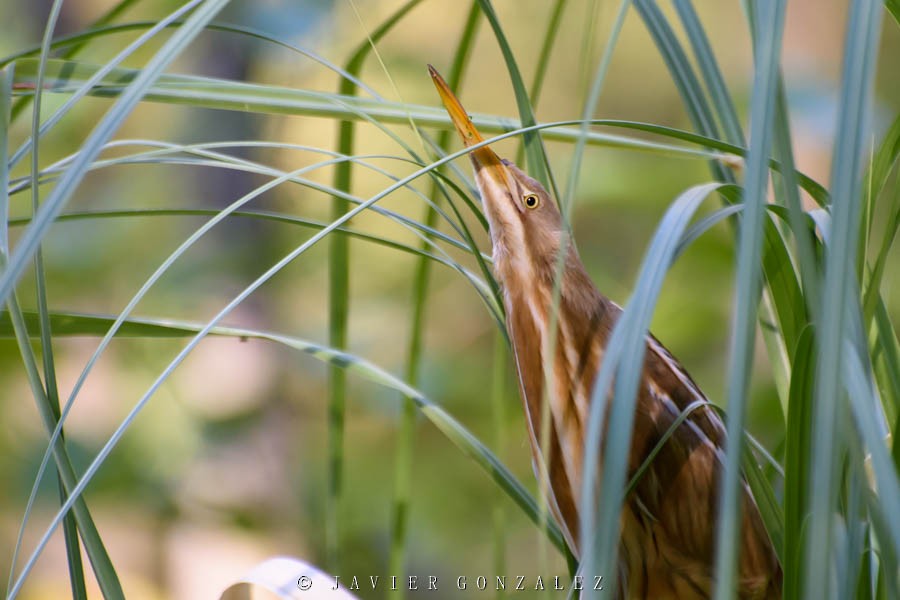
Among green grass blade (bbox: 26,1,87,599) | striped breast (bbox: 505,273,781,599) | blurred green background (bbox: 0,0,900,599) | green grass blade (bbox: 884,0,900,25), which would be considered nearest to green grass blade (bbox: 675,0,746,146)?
green grass blade (bbox: 884,0,900,25)

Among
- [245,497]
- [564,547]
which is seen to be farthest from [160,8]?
[564,547]

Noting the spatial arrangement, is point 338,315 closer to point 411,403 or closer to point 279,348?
point 411,403

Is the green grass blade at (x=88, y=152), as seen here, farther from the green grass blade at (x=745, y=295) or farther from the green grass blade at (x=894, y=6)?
the green grass blade at (x=894, y=6)

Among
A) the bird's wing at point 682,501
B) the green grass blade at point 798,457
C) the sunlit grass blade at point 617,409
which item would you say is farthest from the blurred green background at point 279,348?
the sunlit grass blade at point 617,409

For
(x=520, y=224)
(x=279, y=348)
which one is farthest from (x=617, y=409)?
(x=279, y=348)

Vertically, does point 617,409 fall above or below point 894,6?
below

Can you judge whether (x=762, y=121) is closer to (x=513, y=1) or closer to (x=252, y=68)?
(x=252, y=68)
